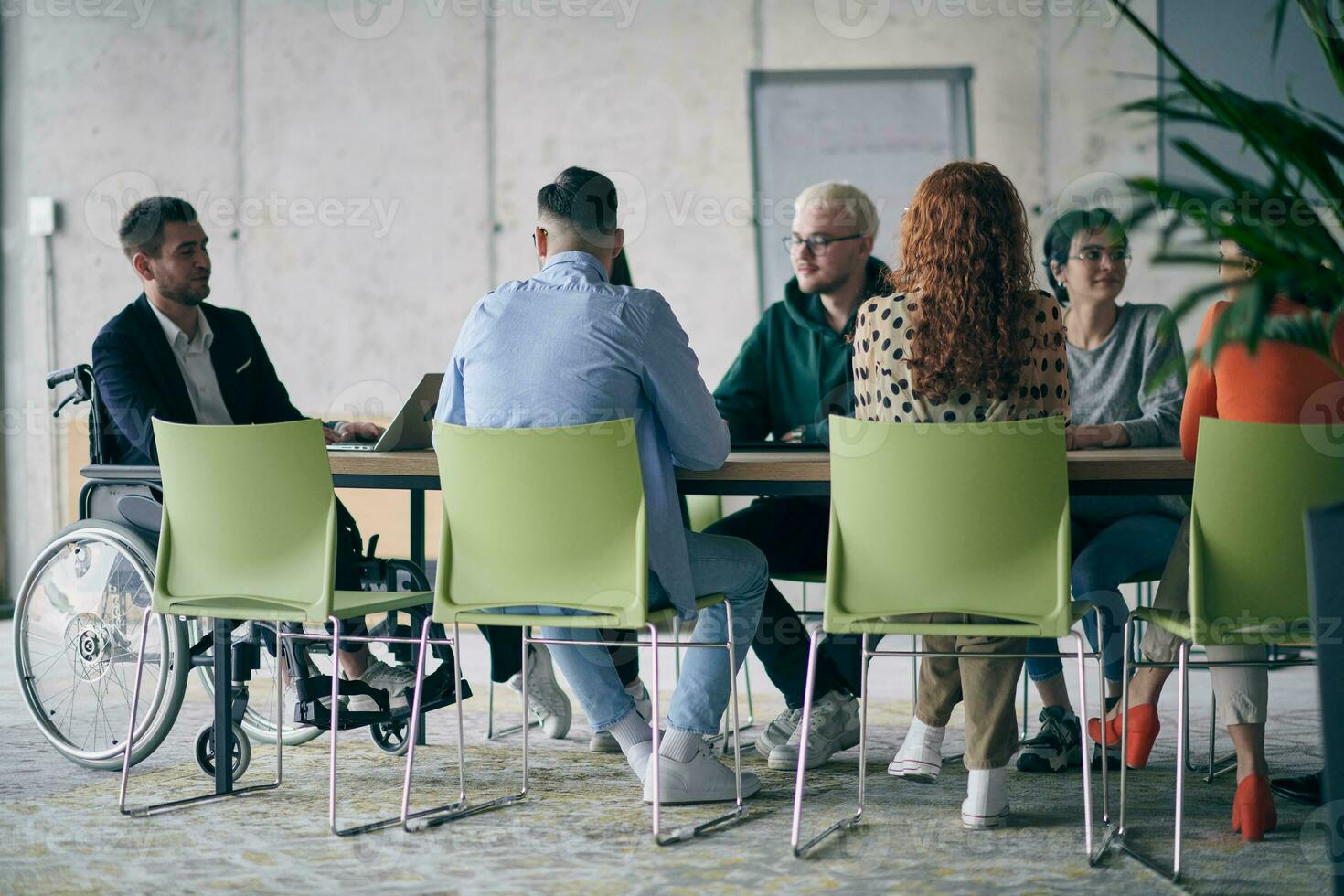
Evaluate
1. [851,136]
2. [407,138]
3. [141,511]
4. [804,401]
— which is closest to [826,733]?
[804,401]

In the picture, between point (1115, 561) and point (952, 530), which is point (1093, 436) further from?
point (952, 530)

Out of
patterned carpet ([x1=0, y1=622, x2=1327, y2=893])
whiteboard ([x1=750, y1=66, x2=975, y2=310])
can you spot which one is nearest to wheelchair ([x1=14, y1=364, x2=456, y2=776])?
patterned carpet ([x1=0, y1=622, x2=1327, y2=893])

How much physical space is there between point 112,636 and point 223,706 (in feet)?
1.55

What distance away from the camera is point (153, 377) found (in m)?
3.45

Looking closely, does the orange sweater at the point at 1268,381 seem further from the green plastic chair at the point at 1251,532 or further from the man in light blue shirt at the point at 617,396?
the man in light blue shirt at the point at 617,396

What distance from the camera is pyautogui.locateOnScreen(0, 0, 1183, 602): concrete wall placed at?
5.86m

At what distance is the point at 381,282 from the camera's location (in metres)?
6.29

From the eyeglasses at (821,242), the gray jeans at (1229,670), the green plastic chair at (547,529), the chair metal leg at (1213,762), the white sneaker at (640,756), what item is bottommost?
the chair metal leg at (1213,762)

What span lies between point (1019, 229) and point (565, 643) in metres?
1.19

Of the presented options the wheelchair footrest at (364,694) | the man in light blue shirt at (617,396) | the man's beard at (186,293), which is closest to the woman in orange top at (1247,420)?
the man in light blue shirt at (617,396)

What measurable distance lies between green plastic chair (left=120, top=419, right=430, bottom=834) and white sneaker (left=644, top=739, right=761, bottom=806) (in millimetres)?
562

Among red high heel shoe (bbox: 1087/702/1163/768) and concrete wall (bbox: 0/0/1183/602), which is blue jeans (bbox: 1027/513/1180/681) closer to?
red high heel shoe (bbox: 1087/702/1163/768)

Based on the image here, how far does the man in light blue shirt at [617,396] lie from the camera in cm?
276

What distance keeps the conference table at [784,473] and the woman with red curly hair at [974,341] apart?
175mm
